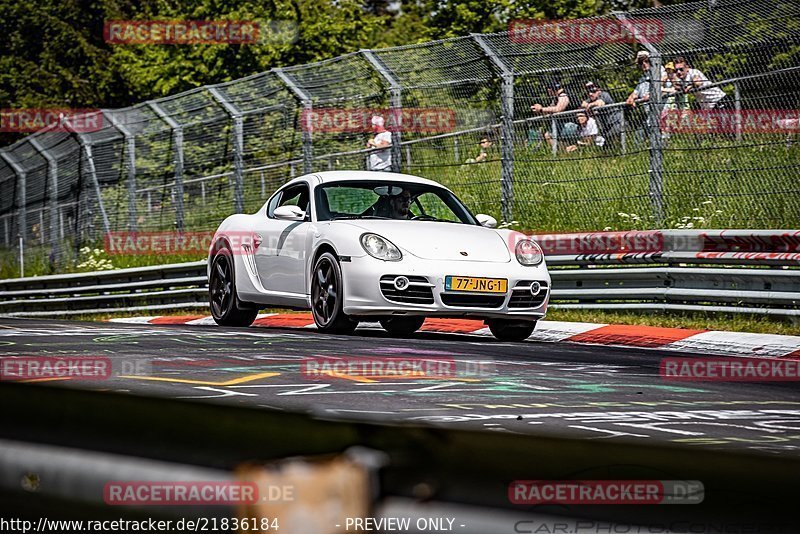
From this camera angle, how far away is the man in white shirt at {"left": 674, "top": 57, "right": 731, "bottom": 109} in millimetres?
12289

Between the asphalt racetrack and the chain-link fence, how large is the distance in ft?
11.5

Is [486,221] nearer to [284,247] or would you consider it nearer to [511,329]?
[511,329]

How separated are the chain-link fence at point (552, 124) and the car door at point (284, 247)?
3.49 meters

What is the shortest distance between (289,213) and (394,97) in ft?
17.9

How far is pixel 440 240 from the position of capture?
9.78 meters

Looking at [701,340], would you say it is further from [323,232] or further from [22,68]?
[22,68]

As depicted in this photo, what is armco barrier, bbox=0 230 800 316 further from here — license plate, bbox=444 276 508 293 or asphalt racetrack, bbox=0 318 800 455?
asphalt racetrack, bbox=0 318 800 455

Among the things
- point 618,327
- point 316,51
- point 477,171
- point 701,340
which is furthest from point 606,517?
point 316,51

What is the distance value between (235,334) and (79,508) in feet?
27.7

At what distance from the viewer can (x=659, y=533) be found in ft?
4.94
